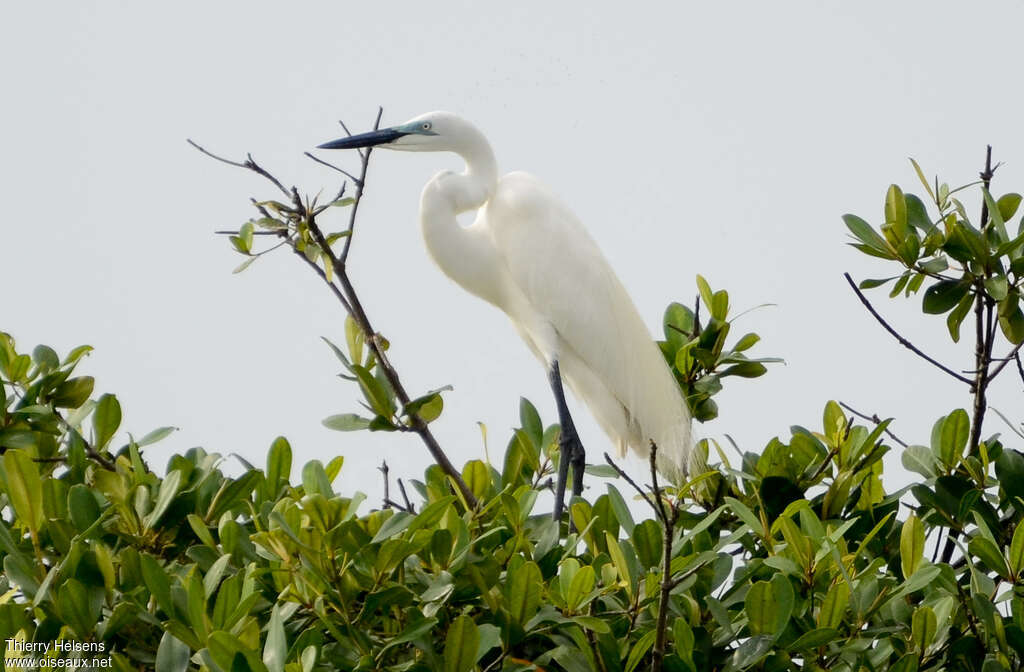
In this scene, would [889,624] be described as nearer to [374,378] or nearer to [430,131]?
[374,378]

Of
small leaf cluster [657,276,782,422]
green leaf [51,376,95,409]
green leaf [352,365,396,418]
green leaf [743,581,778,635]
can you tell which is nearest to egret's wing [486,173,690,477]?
small leaf cluster [657,276,782,422]

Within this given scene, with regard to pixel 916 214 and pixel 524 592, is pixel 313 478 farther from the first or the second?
pixel 916 214

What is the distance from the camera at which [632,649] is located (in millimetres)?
2107

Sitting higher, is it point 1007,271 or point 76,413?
point 76,413

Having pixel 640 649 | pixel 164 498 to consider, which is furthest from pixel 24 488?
pixel 640 649

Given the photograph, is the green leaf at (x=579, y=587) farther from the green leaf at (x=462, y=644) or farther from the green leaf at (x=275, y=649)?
the green leaf at (x=275, y=649)

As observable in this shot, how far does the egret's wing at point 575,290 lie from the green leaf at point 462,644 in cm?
255

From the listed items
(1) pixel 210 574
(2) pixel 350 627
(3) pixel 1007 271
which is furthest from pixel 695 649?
(3) pixel 1007 271

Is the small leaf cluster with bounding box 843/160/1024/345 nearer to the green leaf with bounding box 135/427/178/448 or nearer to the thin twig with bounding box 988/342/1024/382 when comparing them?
the thin twig with bounding box 988/342/1024/382

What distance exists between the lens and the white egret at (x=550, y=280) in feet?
14.3

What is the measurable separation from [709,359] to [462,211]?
1.54 metres

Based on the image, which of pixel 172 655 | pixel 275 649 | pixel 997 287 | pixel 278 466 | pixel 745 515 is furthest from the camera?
pixel 997 287

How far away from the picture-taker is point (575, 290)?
181 inches

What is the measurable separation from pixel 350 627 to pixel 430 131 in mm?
2612
